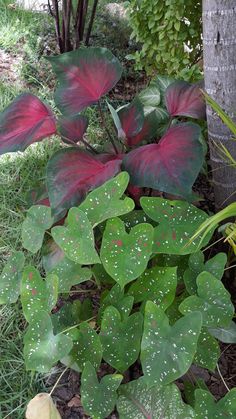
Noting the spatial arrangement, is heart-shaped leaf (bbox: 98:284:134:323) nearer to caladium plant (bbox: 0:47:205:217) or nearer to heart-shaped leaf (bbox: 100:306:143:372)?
heart-shaped leaf (bbox: 100:306:143:372)

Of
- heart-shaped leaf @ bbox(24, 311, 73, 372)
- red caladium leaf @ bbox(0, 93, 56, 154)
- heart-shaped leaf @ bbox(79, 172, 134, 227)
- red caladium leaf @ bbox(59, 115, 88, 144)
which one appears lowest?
heart-shaped leaf @ bbox(24, 311, 73, 372)

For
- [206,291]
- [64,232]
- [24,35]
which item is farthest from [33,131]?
[24,35]

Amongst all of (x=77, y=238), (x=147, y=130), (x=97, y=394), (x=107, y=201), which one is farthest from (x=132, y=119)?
(x=97, y=394)

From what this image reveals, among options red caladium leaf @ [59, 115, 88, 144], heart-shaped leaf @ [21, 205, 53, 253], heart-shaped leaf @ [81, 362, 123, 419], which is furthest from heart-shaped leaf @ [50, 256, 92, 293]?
red caladium leaf @ [59, 115, 88, 144]

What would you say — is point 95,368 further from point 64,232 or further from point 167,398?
point 64,232

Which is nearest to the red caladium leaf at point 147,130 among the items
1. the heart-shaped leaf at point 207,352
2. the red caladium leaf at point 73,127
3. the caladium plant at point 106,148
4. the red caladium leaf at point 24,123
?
the caladium plant at point 106,148

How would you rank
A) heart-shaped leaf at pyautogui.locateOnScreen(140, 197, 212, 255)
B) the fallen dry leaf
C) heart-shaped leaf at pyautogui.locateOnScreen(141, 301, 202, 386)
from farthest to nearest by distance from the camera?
heart-shaped leaf at pyautogui.locateOnScreen(140, 197, 212, 255)
the fallen dry leaf
heart-shaped leaf at pyautogui.locateOnScreen(141, 301, 202, 386)

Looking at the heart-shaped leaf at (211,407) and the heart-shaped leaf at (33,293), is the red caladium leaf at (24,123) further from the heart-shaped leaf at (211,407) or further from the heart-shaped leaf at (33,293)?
the heart-shaped leaf at (211,407)
